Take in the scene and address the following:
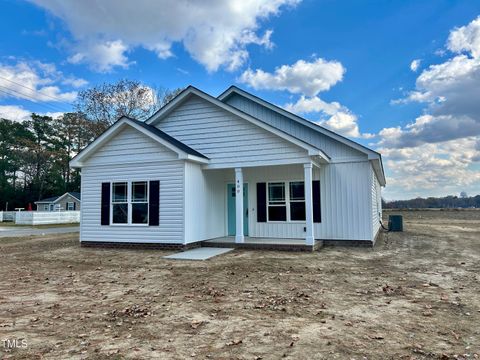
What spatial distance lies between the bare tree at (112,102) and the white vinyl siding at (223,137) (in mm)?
18937

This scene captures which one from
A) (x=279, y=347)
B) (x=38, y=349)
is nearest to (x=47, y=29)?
(x=38, y=349)

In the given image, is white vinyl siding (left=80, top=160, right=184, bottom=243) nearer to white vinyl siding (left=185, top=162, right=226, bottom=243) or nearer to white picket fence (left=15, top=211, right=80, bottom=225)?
white vinyl siding (left=185, top=162, right=226, bottom=243)

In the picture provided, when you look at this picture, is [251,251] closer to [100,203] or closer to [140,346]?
[100,203]

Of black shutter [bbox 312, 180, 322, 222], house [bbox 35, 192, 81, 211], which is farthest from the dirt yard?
house [bbox 35, 192, 81, 211]

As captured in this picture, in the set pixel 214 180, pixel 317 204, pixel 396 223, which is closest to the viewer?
pixel 317 204

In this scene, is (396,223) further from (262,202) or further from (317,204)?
(262,202)

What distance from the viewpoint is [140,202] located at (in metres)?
11.7

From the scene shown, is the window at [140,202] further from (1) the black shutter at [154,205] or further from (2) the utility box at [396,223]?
(2) the utility box at [396,223]

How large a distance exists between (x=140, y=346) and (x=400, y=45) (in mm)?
16364

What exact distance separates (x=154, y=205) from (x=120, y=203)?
1426 mm

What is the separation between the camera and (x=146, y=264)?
888 cm

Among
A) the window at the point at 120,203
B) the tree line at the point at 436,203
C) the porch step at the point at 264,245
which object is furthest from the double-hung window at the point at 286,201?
the tree line at the point at 436,203

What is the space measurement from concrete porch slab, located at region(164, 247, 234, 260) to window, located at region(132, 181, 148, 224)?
2.08 m

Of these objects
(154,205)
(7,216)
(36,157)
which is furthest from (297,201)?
(36,157)
